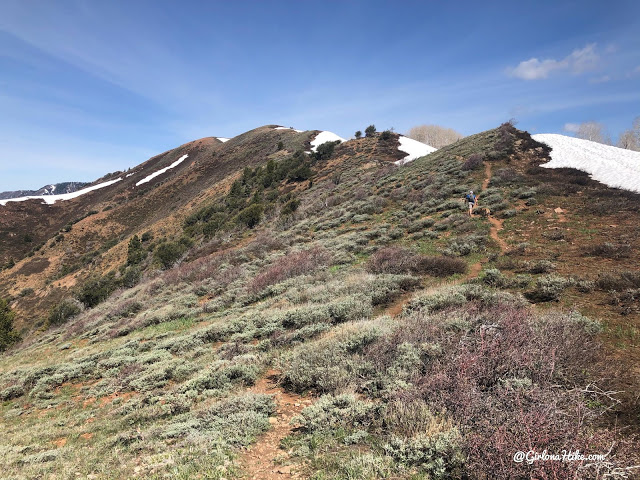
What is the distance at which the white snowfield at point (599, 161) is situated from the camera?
15.9 m

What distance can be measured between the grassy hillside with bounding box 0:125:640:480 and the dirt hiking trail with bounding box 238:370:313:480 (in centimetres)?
3

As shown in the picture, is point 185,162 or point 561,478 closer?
point 561,478

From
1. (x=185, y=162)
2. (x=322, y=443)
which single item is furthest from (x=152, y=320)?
(x=185, y=162)

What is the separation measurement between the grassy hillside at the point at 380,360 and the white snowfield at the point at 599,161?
150cm

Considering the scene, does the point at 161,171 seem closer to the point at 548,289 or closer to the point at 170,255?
the point at 170,255

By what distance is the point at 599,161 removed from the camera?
62.2ft

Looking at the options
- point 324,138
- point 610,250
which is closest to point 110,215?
point 324,138

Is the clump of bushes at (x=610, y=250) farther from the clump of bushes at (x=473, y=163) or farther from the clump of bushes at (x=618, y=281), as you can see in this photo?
the clump of bushes at (x=473, y=163)

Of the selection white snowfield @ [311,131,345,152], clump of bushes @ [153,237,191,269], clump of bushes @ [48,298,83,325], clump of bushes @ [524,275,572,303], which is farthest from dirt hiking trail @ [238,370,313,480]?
white snowfield @ [311,131,345,152]

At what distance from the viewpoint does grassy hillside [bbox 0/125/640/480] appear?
3.54 m

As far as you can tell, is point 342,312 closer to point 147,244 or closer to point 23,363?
point 23,363

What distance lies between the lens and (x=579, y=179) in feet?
54.5

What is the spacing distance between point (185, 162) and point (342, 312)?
7585cm

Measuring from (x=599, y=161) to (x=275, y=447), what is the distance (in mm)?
24686
